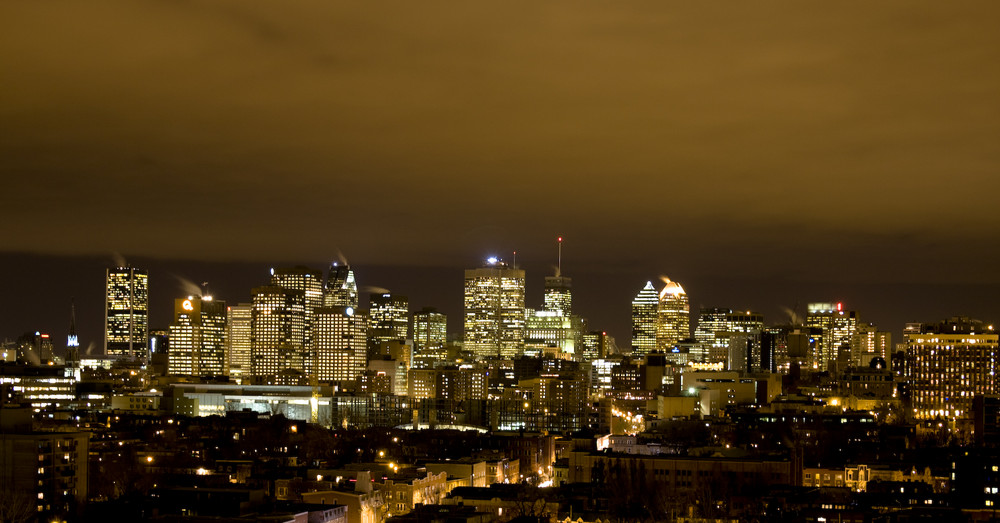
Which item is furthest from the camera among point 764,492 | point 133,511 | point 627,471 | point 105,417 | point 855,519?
point 105,417

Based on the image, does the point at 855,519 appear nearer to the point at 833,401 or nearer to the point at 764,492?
the point at 764,492

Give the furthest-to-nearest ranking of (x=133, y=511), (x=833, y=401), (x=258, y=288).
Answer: (x=258, y=288) → (x=833, y=401) → (x=133, y=511)

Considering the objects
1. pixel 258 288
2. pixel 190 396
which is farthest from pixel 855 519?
pixel 258 288

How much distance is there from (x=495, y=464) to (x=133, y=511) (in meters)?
25.5

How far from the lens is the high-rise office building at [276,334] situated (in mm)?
166875

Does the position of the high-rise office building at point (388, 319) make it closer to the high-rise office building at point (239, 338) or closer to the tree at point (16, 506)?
the high-rise office building at point (239, 338)

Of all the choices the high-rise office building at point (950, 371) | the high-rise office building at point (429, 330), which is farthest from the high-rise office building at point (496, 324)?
the high-rise office building at point (950, 371)

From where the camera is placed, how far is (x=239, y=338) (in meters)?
174

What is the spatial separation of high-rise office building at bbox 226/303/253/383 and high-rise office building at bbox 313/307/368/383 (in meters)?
Answer: 8.52

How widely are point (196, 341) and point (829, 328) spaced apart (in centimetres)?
7278

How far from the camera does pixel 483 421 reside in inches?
4727

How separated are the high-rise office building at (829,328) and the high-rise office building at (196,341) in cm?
6593

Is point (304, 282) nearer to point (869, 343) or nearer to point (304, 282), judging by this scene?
point (304, 282)

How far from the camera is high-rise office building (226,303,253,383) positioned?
171 meters
